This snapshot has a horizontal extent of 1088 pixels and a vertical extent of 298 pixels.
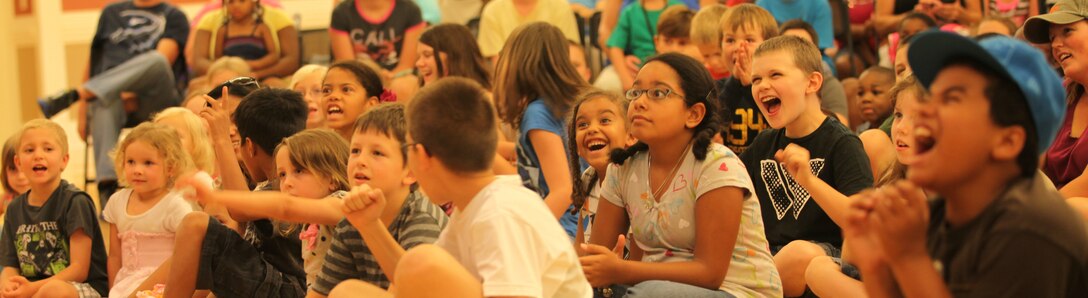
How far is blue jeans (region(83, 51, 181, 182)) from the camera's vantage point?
23.0 ft

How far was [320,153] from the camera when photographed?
3.49m

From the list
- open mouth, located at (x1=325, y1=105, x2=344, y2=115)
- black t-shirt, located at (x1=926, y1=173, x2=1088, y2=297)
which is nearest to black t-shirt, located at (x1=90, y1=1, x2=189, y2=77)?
open mouth, located at (x1=325, y1=105, x2=344, y2=115)

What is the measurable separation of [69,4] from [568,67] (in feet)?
21.4

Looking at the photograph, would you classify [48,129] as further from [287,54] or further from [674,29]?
[674,29]

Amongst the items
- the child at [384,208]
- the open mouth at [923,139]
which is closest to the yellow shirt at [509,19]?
the child at [384,208]

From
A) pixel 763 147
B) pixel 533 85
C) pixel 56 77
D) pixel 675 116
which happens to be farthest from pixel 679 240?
pixel 56 77

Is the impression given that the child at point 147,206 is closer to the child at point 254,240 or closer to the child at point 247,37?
the child at point 254,240

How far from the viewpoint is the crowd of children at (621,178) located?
1.94 meters

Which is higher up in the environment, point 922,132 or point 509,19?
point 922,132

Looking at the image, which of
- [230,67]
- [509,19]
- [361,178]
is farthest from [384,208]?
[509,19]

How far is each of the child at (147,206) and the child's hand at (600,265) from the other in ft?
6.26

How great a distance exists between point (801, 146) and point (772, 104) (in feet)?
0.62

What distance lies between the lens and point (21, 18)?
959 centimetres

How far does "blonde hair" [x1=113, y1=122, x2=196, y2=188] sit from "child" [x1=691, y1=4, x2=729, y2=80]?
2.35 meters
